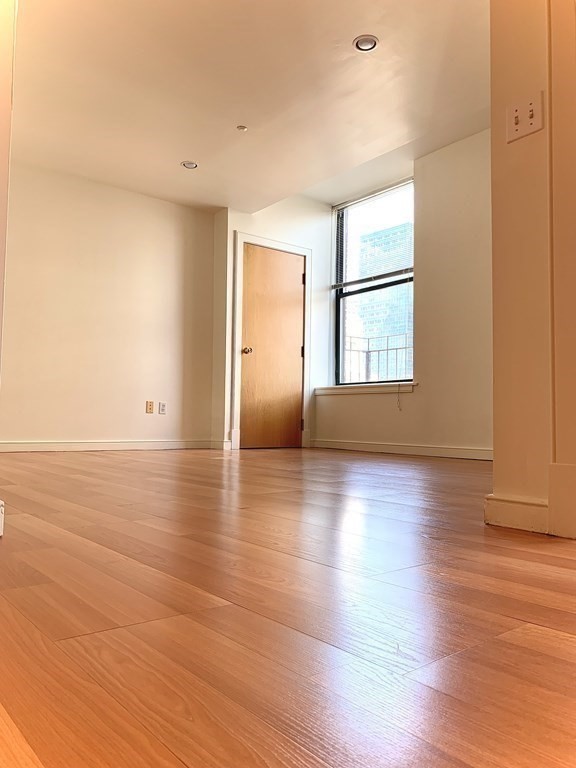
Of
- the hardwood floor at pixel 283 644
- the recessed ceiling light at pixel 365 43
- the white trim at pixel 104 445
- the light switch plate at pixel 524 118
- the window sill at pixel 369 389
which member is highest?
the recessed ceiling light at pixel 365 43

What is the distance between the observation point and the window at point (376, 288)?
5.23m

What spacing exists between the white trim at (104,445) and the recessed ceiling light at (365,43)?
3.36 metres

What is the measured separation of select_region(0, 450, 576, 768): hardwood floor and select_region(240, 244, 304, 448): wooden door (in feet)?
12.9

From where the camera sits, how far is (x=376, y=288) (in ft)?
18.1

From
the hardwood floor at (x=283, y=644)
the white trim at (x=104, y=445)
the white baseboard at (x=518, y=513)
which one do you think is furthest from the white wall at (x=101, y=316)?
the white baseboard at (x=518, y=513)

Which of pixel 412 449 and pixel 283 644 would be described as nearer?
pixel 283 644

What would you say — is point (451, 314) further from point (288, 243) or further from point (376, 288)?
point (288, 243)

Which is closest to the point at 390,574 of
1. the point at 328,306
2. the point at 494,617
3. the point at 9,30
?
the point at 494,617

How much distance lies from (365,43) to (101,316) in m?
2.89

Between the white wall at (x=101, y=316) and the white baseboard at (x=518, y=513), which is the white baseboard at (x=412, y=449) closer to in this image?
the white wall at (x=101, y=316)

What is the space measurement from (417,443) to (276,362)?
1.59m

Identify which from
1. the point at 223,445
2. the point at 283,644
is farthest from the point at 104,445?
the point at 283,644

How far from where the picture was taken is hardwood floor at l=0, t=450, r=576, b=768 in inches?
19.0

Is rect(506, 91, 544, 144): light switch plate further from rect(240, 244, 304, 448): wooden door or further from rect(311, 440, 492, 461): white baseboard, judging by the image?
rect(240, 244, 304, 448): wooden door
